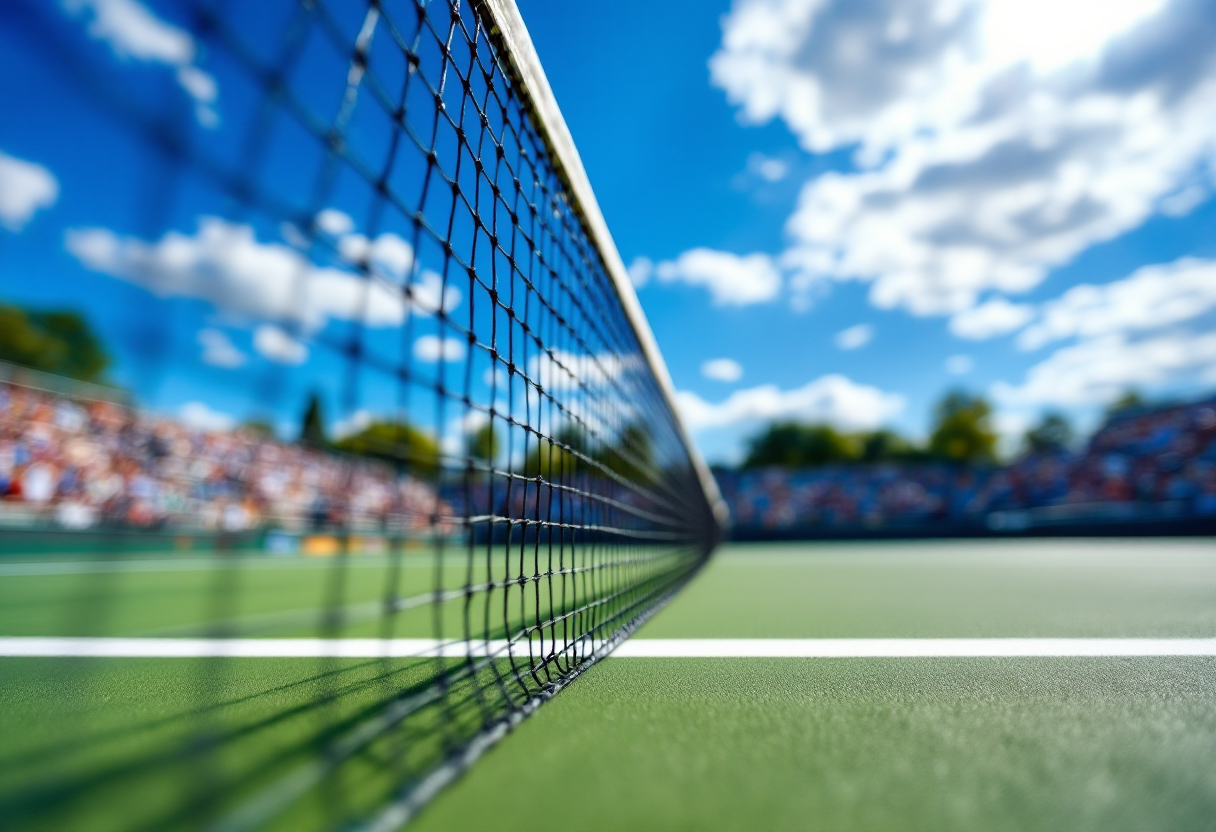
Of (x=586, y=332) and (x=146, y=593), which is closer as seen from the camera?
(x=586, y=332)

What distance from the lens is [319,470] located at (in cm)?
1617

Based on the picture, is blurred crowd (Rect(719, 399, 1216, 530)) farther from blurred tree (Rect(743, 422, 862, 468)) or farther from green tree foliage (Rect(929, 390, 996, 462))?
blurred tree (Rect(743, 422, 862, 468))

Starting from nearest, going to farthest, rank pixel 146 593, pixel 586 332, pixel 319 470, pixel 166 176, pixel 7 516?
1. pixel 166 176
2. pixel 586 332
3. pixel 146 593
4. pixel 7 516
5. pixel 319 470

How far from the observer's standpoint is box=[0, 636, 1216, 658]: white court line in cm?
200

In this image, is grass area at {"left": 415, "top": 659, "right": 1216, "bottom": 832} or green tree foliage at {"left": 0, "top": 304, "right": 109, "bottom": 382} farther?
green tree foliage at {"left": 0, "top": 304, "right": 109, "bottom": 382}

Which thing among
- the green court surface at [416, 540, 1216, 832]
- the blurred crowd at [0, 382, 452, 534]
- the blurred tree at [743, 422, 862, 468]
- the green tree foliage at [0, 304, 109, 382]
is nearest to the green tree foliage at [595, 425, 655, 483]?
the green court surface at [416, 540, 1216, 832]

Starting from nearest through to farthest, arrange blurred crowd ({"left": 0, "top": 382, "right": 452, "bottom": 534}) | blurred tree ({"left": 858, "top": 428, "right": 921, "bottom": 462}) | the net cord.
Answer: the net cord, blurred crowd ({"left": 0, "top": 382, "right": 452, "bottom": 534}), blurred tree ({"left": 858, "top": 428, "right": 921, "bottom": 462})

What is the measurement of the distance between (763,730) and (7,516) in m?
11.2

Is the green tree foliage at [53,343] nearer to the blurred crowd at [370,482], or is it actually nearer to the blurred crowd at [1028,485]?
the blurred crowd at [370,482]

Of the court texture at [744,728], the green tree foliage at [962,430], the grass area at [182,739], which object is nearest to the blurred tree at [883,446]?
the green tree foliage at [962,430]

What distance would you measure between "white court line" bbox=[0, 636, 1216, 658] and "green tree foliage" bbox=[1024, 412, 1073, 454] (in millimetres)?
56499

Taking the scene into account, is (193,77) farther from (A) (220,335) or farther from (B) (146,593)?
(B) (146,593)

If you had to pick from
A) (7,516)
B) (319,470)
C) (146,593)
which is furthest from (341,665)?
(319,470)

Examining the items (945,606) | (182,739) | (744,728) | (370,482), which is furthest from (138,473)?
(744,728)
